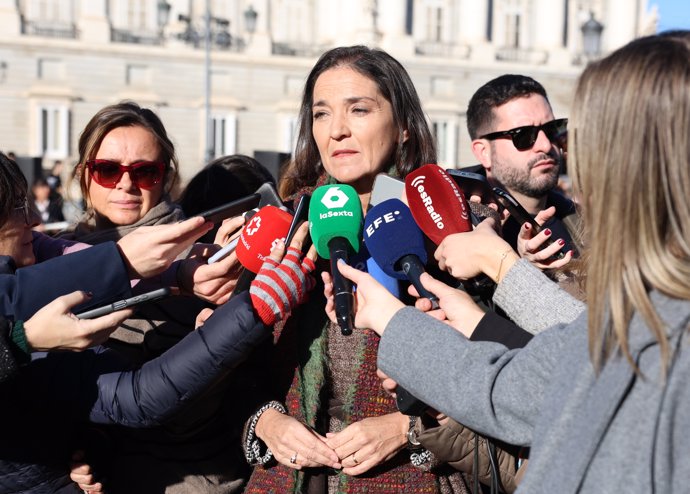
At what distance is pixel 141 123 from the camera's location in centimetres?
309

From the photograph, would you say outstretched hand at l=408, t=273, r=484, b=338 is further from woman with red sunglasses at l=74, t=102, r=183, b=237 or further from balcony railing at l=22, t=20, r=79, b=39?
balcony railing at l=22, t=20, r=79, b=39

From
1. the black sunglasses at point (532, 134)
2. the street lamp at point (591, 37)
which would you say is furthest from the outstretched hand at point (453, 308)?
the street lamp at point (591, 37)

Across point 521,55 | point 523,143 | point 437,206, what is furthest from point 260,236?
point 521,55

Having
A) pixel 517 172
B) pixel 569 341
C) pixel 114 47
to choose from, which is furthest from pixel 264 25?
→ pixel 569 341

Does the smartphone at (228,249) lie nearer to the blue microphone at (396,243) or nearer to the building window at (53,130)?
the blue microphone at (396,243)

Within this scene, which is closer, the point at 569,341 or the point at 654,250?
the point at 654,250

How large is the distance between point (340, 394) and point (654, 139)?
127 centimetres

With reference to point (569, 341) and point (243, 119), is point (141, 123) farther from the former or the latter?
point (243, 119)

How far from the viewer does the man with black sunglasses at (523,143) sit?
3760 millimetres

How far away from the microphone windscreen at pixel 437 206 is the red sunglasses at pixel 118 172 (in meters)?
1.16

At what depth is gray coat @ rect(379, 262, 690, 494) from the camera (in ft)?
4.69

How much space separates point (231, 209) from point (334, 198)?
0.40 meters

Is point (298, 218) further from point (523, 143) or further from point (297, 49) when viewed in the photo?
point (297, 49)

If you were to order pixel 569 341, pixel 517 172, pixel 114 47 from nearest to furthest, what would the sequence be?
pixel 569 341
pixel 517 172
pixel 114 47
